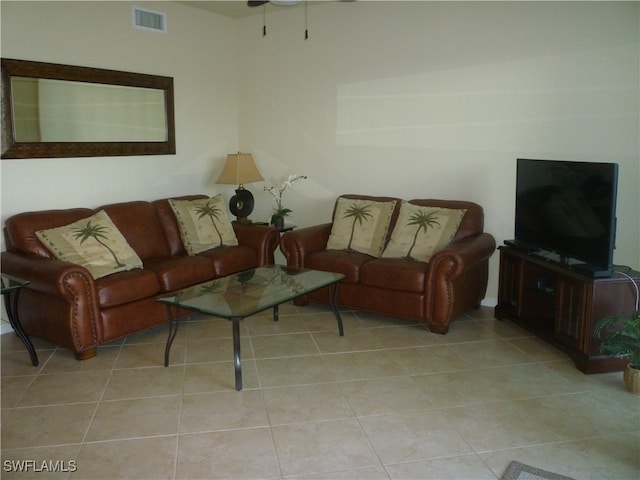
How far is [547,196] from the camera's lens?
359 cm

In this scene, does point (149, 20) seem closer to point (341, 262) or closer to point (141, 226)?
point (141, 226)

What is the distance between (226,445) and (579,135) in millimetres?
3235

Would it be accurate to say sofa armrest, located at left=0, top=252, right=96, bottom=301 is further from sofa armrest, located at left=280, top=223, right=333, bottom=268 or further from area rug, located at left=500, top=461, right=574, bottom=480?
area rug, located at left=500, top=461, right=574, bottom=480

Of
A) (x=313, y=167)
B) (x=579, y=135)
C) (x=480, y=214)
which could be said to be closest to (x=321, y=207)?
(x=313, y=167)

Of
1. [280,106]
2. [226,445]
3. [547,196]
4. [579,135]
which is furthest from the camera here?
[280,106]

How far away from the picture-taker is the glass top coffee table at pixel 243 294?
2973 mm

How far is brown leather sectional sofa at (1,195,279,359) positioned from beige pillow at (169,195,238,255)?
0.33ft

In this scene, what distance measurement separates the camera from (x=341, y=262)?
418 cm

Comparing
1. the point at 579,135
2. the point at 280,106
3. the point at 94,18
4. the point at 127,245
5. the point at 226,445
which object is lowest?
the point at 226,445

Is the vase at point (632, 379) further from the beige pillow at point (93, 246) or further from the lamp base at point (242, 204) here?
the lamp base at point (242, 204)

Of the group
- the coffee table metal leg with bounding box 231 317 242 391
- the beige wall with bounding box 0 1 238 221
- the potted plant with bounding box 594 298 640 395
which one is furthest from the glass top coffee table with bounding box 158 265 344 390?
the potted plant with bounding box 594 298 640 395

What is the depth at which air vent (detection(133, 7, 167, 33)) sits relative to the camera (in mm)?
4535

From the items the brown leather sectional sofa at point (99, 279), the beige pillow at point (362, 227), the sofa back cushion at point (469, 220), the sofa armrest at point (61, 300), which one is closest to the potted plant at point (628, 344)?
the sofa back cushion at point (469, 220)

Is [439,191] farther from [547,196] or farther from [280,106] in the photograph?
[280,106]
